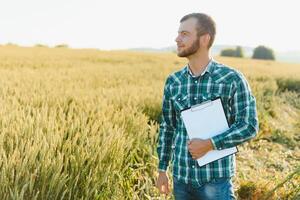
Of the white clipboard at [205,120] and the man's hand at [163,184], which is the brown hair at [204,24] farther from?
the man's hand at [163,184]

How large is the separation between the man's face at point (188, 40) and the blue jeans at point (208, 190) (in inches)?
27.3

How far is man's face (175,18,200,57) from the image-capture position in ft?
8.22

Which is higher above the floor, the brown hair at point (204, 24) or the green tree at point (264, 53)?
the brown hair at point (204, 24)

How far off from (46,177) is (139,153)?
5.57 feet

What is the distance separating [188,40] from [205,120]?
16.6 inches

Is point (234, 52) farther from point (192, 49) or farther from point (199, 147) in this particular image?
point (199, 147)

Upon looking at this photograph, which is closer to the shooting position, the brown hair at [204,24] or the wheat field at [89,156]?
the brown hair at [204,24]

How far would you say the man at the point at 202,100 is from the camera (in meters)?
2.44

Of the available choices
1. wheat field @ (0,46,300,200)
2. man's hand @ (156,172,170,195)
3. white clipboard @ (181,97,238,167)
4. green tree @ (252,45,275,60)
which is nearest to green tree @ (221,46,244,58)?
green tree @ (252,45,275,60)

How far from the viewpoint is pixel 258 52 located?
70688mm

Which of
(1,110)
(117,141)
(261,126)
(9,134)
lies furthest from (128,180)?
(261,126)

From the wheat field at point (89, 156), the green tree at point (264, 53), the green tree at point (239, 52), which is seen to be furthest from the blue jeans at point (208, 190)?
the green tree at point (264, 53)

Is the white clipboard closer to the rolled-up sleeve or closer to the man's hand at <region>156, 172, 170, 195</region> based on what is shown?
the rolled-up sleeve

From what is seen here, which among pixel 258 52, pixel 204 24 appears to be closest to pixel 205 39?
pixel 204 24
